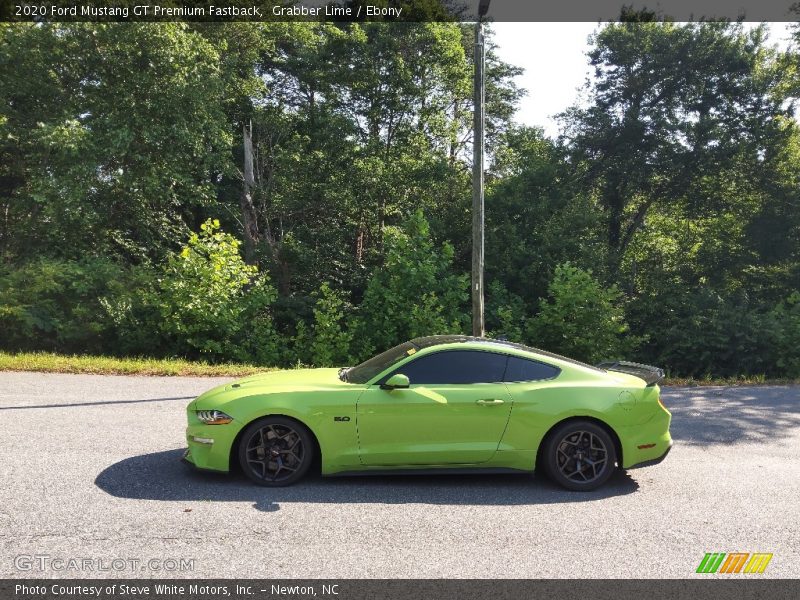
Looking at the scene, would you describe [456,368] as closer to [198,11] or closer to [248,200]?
[198,11]

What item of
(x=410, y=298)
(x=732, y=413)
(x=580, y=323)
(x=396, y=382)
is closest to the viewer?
(x=396, y=382)

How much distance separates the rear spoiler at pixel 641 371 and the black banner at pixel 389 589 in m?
2.55

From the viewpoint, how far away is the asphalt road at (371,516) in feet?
14.5

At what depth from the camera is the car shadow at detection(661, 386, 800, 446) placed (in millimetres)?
8617

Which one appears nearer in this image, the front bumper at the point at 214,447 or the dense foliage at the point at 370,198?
the front bumper at the point at 214,447

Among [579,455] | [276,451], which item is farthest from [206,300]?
[579,455]

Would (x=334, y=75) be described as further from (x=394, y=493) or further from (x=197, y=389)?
(x=394, y=493)

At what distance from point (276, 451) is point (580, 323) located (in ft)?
46.2

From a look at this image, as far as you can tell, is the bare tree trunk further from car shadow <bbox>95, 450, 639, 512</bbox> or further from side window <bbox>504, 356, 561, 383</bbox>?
side window <bbox>504, 356, 561, 383</bbox>

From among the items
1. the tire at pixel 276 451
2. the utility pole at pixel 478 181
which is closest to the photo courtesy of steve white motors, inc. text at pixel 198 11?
the utility pole at pixel 478 181

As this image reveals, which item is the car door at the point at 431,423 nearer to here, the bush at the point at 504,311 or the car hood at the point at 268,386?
the car hood at the point at 268,386

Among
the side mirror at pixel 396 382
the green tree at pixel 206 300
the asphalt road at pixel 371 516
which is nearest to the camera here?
the asphalt road at pixel 371 516

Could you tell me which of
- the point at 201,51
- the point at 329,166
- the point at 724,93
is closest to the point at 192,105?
the point at 201,51

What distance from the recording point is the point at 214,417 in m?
5.98
